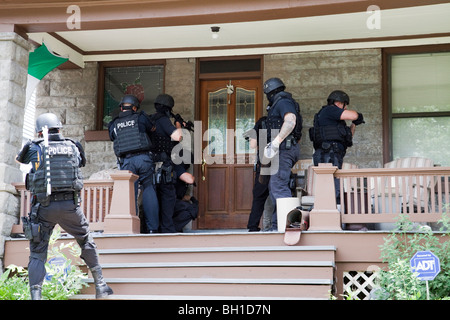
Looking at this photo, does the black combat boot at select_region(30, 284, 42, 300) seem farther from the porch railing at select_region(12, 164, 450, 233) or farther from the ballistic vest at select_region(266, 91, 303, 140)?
the ballistic vest at select_region(266, 91, 303, 140)

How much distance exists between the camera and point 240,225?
34.6 feet

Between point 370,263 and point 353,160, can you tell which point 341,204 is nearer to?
point 370,263

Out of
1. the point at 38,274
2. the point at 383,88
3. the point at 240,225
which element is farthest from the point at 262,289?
the point at 383,88

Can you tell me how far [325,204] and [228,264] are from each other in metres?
1.34

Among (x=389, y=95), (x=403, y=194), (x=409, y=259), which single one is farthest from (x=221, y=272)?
(x=389, y=95)

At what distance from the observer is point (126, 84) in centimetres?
1132

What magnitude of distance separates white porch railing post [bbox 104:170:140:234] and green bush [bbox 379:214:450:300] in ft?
9.90

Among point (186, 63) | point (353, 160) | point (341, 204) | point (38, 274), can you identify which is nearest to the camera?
point (38, 274)

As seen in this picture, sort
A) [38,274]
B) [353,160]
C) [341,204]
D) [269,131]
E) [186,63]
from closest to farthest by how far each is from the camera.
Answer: [38,274], [341,204], [269,131], [353,160], [186,63]

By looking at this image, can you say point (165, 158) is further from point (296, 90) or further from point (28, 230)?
point (28, 230)

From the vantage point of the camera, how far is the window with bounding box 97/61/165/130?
36.8ft

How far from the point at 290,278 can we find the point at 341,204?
4.25ft

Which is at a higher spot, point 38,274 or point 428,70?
point 428,70

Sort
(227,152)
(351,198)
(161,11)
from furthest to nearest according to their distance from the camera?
1. (227,152)
2. (161,11)
3. (351,198)
